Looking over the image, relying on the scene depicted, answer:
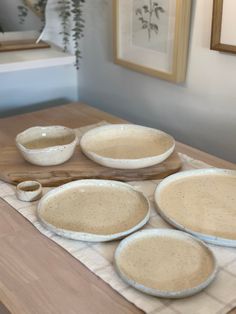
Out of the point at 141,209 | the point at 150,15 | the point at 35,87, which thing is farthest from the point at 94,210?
the point at 35,87

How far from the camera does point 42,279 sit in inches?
31.1

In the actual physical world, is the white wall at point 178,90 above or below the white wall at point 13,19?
below

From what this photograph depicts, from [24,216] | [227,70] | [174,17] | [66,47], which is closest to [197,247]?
[24,216]

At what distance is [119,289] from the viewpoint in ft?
2.48

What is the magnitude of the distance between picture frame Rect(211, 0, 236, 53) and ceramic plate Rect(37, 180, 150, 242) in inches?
19.3

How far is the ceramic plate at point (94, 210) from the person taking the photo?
888 mm

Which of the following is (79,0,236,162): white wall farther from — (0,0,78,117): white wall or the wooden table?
the wooden table

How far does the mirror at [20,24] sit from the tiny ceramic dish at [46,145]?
0.61m

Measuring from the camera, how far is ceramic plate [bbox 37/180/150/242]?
2.91 ft

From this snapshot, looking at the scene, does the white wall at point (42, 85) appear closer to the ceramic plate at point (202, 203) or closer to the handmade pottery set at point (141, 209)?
the handmade pottery set at point (141, 209)

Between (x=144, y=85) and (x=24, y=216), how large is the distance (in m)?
0.77

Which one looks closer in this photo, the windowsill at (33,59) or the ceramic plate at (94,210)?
the ceramic plate at (94,210)

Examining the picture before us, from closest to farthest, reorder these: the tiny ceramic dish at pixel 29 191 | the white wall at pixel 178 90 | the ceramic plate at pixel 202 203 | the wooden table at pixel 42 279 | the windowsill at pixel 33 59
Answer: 1. the wooden table at pixel 42 279
2. the ceramic plate at pixel 202 203
3. the tiny ceramic dish at pixel 29 191
4. the white wall at pixel 178 90
5. the windowsill at pixel 33 59

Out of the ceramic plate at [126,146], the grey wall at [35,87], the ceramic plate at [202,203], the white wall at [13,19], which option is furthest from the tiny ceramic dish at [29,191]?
the white wall at [13,19]
